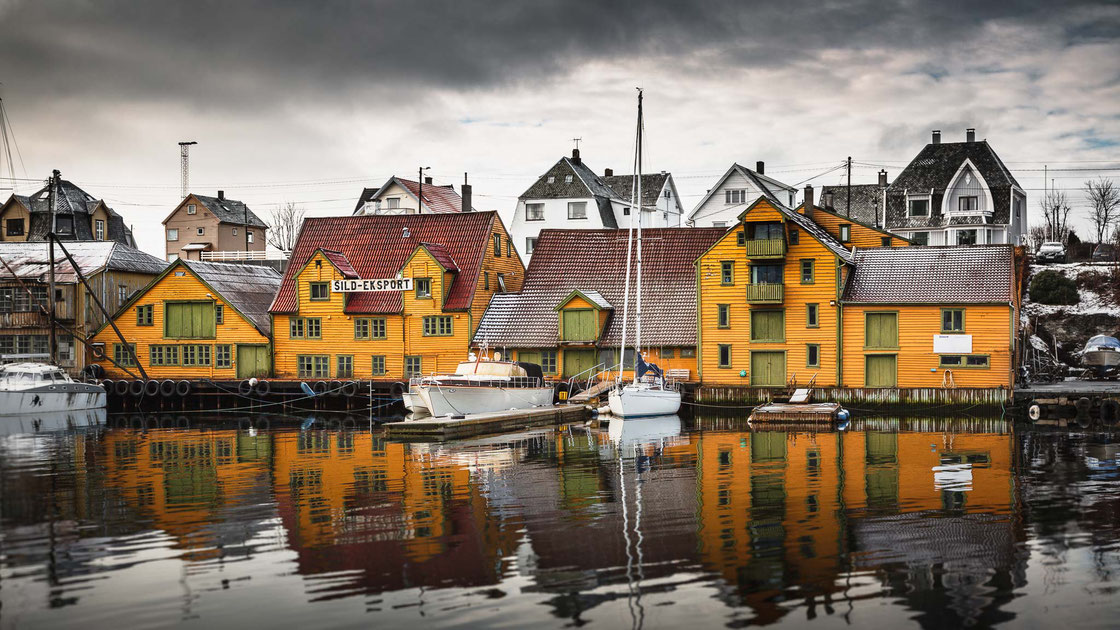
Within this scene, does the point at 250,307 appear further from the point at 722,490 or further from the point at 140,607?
the point at 140,607

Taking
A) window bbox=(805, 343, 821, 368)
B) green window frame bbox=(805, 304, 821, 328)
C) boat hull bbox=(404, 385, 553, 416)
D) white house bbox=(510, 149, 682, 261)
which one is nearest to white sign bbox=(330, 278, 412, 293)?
boat hull bbox=(404, 385, 553, 416)

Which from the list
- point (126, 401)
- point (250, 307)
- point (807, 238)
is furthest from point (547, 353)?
point (126, 401)

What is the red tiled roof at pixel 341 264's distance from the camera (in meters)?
65.2

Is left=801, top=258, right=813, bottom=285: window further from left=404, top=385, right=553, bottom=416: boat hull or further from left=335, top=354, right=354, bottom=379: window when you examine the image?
left=335, top=354, right=354, bottom=379: window

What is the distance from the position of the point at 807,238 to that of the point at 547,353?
1567cm

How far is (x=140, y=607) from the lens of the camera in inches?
701

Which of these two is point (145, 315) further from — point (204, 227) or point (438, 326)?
point (204, 227)

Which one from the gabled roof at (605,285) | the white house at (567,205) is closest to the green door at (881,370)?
the gabled roof at (605,285)

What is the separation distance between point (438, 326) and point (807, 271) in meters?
21.4

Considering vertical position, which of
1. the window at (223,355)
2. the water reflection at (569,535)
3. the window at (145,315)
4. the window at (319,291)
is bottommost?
the water reflection at (569,535)

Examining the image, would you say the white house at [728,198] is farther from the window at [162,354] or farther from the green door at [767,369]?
the window at [162,354]

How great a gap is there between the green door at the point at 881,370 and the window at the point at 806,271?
4.95 meters

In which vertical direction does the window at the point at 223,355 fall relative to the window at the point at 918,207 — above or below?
below

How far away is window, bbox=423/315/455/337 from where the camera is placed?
63.6m
